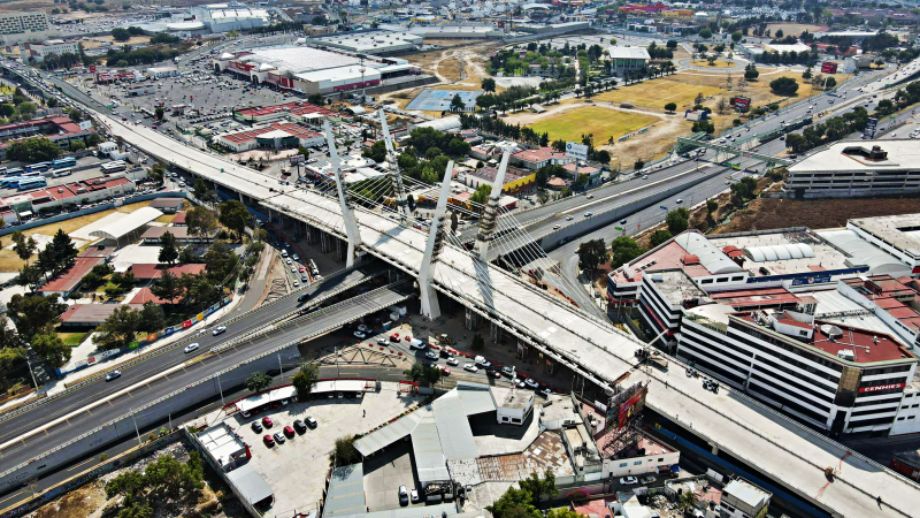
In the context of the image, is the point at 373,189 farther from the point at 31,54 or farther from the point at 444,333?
the point at 31,54

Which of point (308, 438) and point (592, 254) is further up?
point (592, 254)

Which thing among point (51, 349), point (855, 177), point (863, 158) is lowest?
point (51, 349)

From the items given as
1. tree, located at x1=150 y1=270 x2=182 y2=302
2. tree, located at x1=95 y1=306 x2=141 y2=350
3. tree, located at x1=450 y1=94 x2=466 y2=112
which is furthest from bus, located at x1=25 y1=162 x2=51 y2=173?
tree, located at x1=450 y1=94 x2=466 y2=112

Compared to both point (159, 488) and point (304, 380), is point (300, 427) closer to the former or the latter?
point (304, 380)

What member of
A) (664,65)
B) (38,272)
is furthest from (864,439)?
(664,65)

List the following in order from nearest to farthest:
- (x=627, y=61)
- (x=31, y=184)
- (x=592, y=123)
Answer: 1. (x=31, y=184)
2. (x=592, y=123)
3. (x=627, y=61)

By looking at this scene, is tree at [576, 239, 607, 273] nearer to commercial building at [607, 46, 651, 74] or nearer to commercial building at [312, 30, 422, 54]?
commercial building at [607, 46, 651, 74]

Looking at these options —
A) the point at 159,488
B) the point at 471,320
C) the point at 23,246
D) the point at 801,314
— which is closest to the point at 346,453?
the point at 159,488
